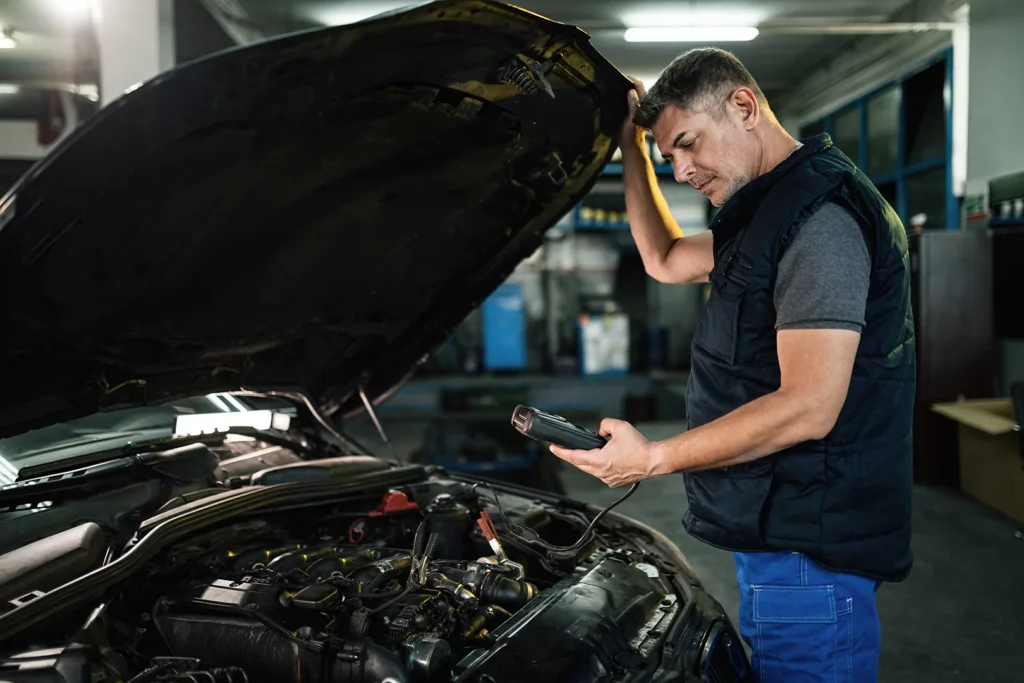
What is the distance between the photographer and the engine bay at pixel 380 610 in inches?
51.3

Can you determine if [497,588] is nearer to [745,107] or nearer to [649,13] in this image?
[745,107]

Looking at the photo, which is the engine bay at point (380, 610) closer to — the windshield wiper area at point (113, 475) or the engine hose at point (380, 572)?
the engine hose at point (380, 572)

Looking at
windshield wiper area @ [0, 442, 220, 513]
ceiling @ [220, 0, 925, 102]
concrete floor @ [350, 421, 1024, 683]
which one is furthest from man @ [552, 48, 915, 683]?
ceiling @ [220, 0, 925, 102]

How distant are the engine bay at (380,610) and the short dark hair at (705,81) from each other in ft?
3.37

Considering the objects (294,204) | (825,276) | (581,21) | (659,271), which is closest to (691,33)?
(581,21)

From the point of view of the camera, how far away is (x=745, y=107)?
4.76 feet

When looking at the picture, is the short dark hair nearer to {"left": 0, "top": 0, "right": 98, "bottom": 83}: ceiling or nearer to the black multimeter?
the black multimeter

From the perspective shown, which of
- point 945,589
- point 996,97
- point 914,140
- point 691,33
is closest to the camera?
point 945,589

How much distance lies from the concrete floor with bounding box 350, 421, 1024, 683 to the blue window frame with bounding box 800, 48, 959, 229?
2.45 meters

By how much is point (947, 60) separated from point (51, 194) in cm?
656

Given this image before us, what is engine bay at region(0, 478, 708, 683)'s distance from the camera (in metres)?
1.30

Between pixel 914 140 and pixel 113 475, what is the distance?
22.7ft

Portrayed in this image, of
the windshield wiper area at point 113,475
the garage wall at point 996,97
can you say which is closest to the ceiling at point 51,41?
the windshield wiper area at point 113,475

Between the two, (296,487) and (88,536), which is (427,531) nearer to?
(296,487)
